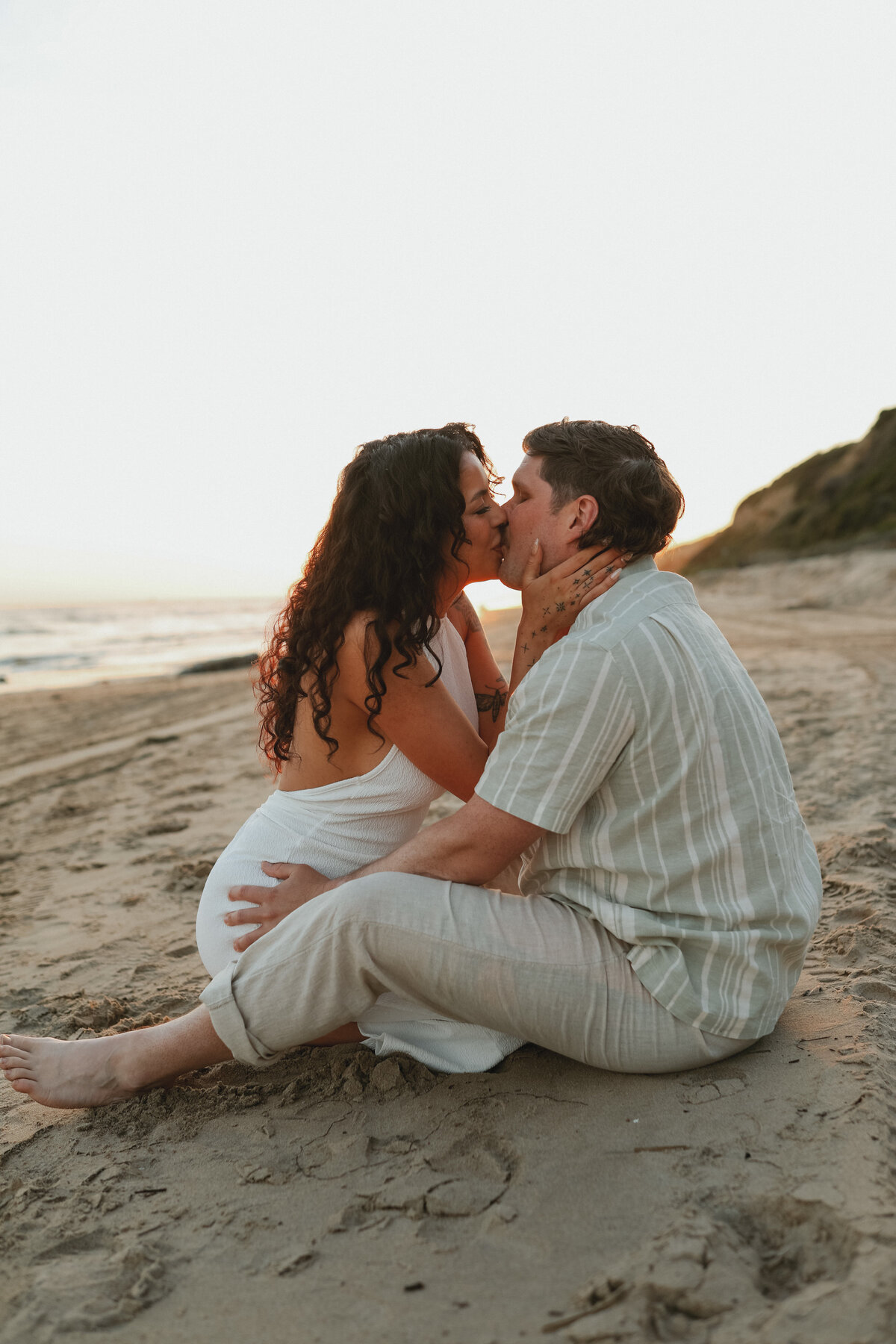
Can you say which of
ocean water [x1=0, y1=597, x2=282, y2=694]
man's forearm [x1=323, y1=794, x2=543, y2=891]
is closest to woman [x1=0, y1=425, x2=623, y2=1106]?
man's forearm [x1=323, y1=794, x2=543, y2=891]

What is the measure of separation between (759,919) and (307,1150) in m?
1.12

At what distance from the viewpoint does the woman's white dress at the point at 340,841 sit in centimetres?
243

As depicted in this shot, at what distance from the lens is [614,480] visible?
→ 2.35 m

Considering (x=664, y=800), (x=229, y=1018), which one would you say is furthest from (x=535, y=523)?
(x=229, y=1018)

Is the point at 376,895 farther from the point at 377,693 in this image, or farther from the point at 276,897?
the point at 377,693

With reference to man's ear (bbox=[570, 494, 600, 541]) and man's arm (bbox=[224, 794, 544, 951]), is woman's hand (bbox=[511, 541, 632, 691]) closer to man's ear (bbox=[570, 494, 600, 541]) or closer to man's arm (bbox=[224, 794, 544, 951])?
man's ear (bbox=[570, 494, 600, 541])

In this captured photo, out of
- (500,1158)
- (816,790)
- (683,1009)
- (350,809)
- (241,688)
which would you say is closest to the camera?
(500,1158)

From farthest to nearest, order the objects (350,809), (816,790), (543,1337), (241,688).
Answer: (241,688) < (816,790) < (350,809) < (543,1337)

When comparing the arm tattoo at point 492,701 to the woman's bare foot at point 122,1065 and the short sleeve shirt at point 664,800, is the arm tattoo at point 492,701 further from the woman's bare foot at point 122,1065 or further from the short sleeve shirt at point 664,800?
the woman's bare foot at point 122,1065

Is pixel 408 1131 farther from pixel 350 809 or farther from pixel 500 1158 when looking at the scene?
pixel 350 809

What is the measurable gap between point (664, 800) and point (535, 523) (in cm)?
83

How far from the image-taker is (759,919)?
210cm

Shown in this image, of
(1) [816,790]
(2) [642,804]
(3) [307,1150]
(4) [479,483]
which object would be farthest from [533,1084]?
(1) [816,790]

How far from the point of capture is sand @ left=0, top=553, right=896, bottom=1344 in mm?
1492
